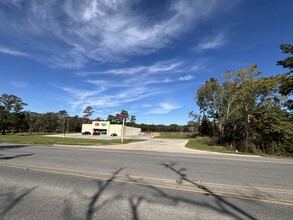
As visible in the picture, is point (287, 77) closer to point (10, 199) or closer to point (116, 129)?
point (10, 199)

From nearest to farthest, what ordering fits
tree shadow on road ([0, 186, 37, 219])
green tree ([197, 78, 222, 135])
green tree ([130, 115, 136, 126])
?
tree shadow on road ([0, 186, 37, 219]) < green tree ([197, 78, 222, 135]) < green tree ([130, 115, 136, 126])

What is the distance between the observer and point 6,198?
4633 mm

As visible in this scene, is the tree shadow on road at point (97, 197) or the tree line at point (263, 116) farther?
the tree line at point (263, 116)

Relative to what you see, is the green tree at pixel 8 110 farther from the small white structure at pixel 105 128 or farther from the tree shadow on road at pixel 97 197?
the tree shadow on road at pixel 97 197

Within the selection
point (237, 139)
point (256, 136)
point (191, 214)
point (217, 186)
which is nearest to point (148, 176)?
point (217, 186)

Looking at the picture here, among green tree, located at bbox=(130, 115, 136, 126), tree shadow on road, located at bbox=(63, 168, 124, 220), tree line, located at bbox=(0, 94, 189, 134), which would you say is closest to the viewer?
tree shadow on road, located at bbox=(63, 168, 124, 220)

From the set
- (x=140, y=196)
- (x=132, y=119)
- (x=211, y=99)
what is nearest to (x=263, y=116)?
(x=140, y=196)

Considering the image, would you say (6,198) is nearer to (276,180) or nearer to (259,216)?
(259,216)

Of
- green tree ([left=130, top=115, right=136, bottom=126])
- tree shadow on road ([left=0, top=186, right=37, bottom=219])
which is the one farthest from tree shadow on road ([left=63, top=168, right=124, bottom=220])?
green tree ([left=130, top=115, right=136, bottom=126])

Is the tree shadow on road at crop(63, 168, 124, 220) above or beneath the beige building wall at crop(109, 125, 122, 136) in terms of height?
beneath

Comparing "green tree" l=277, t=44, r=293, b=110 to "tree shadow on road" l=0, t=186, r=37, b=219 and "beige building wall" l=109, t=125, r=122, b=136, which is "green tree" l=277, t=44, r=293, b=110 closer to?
"tree shadow on road" l=0, t=186, r=37, b=219

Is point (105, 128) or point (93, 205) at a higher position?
point (105, 128)

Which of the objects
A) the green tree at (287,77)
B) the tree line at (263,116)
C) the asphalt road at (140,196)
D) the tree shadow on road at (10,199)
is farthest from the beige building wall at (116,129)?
the tree shadow on road at (10,199)

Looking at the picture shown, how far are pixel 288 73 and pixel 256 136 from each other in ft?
31.7
